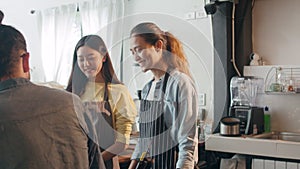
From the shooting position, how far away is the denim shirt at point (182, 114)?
1.48 meters

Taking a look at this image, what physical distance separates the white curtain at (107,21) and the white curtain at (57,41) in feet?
0.79

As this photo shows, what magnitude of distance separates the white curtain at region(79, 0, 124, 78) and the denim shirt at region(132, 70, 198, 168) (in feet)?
7.61

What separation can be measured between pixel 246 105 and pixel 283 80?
356mm

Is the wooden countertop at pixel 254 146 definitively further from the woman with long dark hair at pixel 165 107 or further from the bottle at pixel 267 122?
the woman with long dark hair at pixel 165 107

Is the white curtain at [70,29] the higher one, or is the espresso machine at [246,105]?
the white curtain at [70,29]

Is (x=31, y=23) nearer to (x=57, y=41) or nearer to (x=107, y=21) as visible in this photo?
(x=57, y=41)

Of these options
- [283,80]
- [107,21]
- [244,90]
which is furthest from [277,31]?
[107,21]

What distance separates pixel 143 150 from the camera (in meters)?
1.63

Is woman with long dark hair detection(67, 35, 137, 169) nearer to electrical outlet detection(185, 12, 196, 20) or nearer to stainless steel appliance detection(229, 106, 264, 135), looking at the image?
stainless steel appliance detection(229, 106, 264, 135)

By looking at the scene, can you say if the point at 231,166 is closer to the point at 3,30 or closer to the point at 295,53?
the point at 295,53

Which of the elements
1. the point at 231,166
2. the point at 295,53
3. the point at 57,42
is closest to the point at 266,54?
the point at 295,53

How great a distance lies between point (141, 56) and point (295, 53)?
194cm

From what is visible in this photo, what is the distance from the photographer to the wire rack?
9.98 feet

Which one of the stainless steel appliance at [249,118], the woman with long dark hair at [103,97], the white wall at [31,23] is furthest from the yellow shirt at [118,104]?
the white wall at [31,23]
